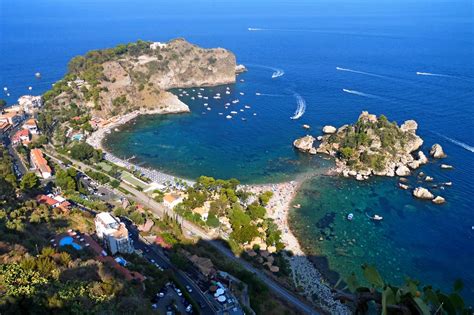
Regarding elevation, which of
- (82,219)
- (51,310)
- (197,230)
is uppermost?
(51,310)

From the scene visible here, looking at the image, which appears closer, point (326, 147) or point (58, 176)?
point (58, 176)

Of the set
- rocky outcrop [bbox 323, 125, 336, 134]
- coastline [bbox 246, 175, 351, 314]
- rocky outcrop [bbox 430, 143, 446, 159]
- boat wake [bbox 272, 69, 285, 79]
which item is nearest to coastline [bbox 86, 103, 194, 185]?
coastline [bbox 246, 175, 351, 314]

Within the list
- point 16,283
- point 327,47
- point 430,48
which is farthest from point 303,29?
point 16,283

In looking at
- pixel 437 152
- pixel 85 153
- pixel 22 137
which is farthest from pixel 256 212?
pixel 22 137

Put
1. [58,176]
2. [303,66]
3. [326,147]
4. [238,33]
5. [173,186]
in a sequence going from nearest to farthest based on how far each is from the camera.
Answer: [58,176], [173,186], [326,147], [303,66], [238,33]

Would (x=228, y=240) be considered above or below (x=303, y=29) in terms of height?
below

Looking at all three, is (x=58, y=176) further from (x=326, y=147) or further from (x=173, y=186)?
(x=326, y=147)

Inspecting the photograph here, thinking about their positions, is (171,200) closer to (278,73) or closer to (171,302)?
(171,302)
